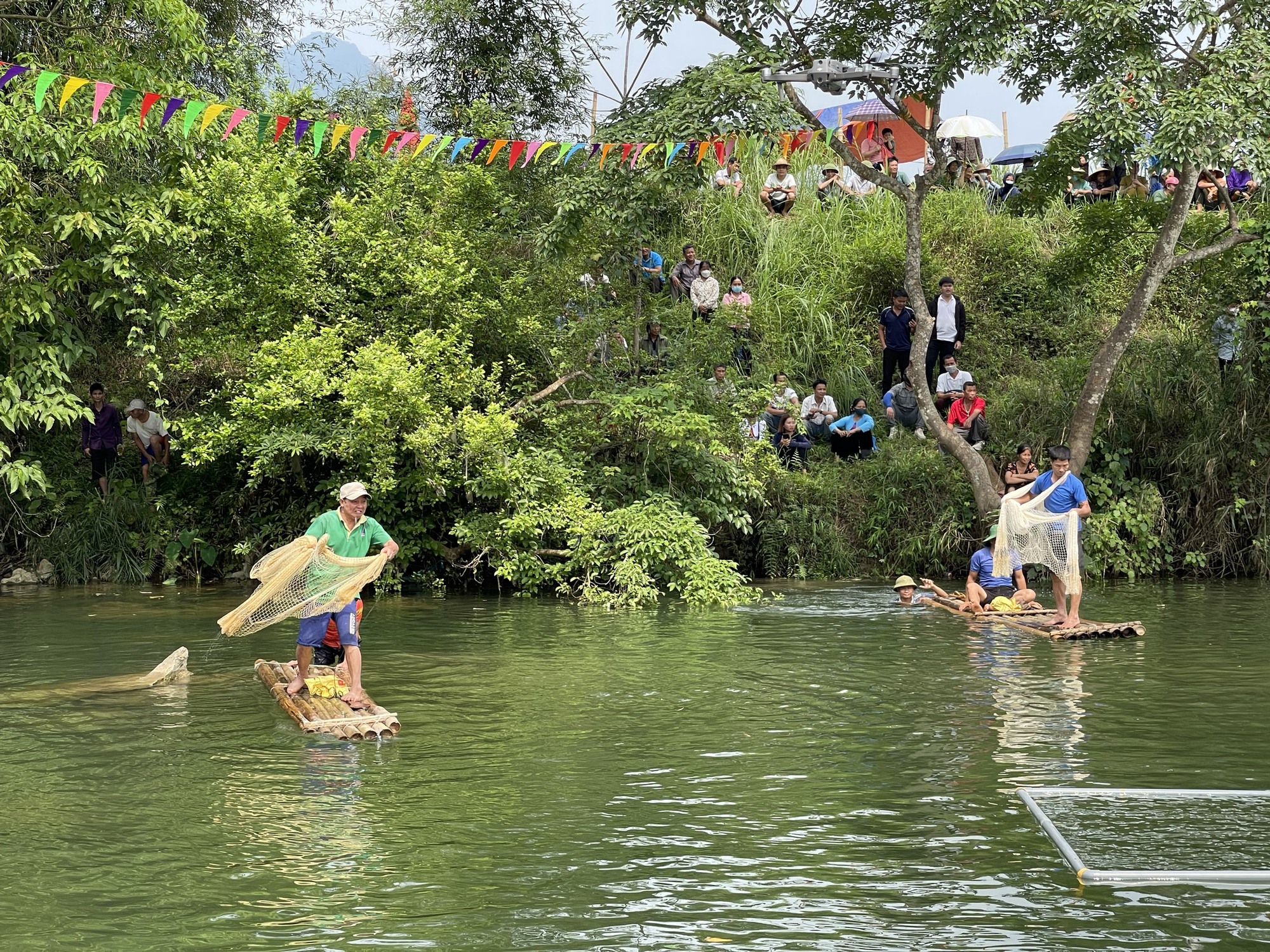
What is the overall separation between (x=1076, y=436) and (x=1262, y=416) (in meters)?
2.78

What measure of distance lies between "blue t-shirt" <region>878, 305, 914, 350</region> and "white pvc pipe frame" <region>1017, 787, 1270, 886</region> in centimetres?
1591

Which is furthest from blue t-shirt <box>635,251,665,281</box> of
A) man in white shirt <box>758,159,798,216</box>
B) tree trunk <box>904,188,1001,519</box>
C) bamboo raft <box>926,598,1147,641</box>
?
bamboo raft <box>926,598,1147,641</box>

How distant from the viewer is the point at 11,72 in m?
16.3

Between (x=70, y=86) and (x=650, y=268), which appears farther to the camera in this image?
(x=650, y=268)

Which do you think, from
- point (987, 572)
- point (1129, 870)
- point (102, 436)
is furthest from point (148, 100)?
point (1129, 870)

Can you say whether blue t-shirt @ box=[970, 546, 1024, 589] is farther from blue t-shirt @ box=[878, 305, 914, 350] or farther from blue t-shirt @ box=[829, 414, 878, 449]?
blue t-shirt @ box=[878, 305, 914, 350]

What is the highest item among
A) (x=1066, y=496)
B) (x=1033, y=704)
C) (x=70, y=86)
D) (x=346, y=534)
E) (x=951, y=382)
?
(x=70, y=86)

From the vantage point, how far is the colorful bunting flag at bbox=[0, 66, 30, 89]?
1582 centimetres

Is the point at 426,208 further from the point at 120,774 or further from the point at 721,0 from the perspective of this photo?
the point at 120,774

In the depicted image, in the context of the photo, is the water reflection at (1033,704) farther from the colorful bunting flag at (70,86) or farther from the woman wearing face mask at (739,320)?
the colorful bunting flag at (70,86)

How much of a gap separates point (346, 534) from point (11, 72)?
329 inches

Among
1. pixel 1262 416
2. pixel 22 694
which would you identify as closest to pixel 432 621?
pixel 22 694

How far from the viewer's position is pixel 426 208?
20.1 meters

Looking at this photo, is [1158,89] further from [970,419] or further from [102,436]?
[102,436]
